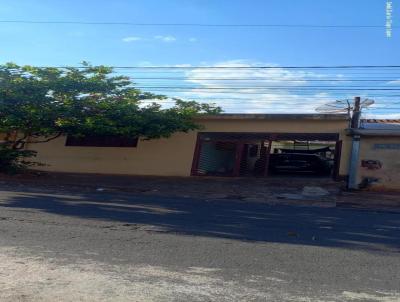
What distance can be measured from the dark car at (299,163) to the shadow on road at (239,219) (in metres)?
9.89

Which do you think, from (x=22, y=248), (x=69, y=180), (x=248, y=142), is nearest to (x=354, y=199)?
(x=248, y=142)

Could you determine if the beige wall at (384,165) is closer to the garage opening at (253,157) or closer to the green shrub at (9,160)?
the garage opening at (253,157)

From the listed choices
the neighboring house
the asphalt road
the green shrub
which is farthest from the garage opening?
the asphalt road

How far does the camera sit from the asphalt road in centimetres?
536

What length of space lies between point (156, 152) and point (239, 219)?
13.3 metres

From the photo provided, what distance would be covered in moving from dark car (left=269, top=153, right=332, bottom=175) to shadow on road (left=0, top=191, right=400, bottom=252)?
989 centimetres

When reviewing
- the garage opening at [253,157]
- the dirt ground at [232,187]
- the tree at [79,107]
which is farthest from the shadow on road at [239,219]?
the garage opening at [253,157]

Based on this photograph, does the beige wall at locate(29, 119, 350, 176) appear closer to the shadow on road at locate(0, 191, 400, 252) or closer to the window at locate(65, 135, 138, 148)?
the window at locate(65, 135, 138, 148)

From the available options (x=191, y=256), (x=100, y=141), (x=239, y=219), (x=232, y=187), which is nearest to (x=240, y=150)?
(x=232, y=187)

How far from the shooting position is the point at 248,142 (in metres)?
22.8

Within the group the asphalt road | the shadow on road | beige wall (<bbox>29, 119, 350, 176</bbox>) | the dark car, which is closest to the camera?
the asphalt road

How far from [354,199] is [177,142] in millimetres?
8860

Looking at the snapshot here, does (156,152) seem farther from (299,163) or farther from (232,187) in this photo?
(299,163)

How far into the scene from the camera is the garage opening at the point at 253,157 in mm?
22672
